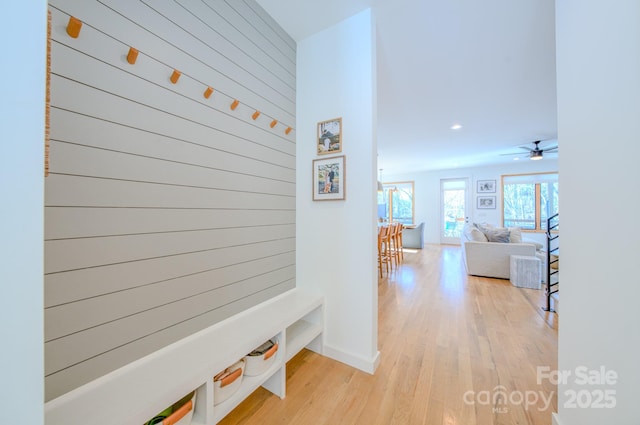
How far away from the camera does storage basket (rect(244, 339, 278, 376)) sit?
54.0 inches

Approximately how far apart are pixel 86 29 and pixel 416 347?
292 cm

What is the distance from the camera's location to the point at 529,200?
704 centimetres

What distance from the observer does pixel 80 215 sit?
3.05 ft

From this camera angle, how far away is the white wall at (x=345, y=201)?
1764 millimetres

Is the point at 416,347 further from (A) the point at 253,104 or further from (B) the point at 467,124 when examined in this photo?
(B) the point at 467,124

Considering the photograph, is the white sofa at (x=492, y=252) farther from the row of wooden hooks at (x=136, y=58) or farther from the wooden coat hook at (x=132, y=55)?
the wooden coat hook at (x=132, y=55)

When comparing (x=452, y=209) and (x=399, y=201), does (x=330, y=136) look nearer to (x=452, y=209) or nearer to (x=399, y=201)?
(x=399, y=201)

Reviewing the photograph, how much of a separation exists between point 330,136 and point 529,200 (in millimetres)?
8177

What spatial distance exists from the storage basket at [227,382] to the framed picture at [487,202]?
8540 mm

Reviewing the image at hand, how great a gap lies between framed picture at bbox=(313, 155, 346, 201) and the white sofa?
3717 millimetres

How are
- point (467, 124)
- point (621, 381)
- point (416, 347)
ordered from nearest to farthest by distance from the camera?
point (621, 381), point (416, 347), point (467, 124)

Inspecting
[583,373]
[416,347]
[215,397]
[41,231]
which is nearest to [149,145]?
[41,231]

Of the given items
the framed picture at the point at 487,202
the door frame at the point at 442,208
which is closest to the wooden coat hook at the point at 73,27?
the door frame at the point at 442,208

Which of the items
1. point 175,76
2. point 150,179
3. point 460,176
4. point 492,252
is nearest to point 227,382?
point 150,179
